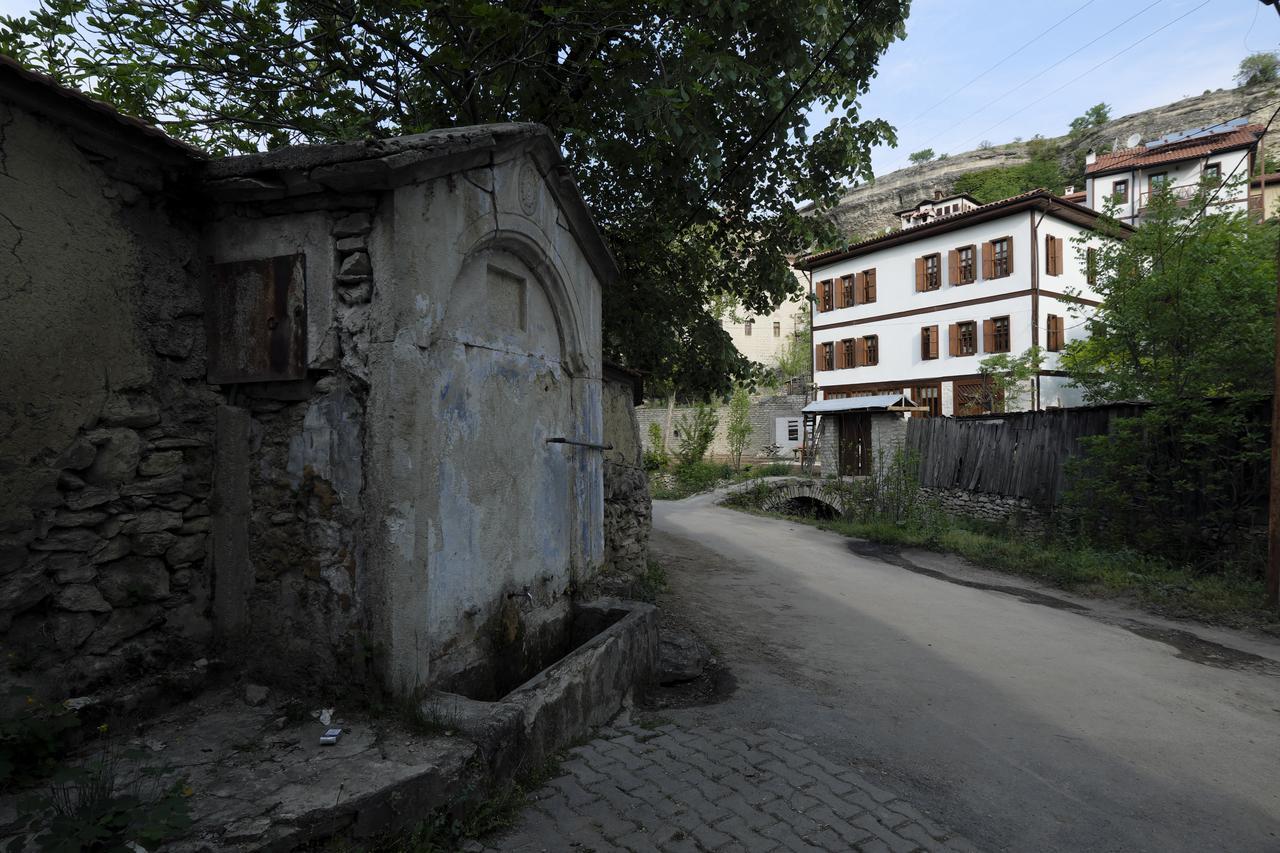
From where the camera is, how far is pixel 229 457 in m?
3.77

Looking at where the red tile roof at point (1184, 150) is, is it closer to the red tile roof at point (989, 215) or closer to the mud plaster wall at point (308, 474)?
the red tile roof at point (989, 215)

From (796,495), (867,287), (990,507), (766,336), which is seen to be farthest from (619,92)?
(766,336)

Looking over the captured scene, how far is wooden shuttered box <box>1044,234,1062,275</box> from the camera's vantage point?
24672mm

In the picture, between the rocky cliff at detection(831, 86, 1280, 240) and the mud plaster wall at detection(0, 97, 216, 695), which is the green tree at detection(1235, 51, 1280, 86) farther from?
the mud plaster wall at detection(0, 97, 216, 695)

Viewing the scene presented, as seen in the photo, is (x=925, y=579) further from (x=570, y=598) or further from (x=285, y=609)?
(x=285, y=609)

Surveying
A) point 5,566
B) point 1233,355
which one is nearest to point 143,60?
point 5,566

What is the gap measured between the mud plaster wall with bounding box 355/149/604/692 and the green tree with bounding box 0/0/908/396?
193 cm

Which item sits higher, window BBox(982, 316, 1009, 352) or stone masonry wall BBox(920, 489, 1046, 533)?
window BBox(982, 316, 1009, 352)

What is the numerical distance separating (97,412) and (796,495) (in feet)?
59.3

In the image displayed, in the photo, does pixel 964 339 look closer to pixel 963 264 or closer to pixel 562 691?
pixel 963 264

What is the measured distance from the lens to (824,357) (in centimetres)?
3231

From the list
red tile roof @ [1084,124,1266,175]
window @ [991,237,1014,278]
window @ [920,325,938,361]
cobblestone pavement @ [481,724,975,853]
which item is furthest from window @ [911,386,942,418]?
cobblestone pavement @ [481,724,975,853]

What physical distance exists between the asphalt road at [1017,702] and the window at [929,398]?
1896cm

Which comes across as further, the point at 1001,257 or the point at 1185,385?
the point at 1001,257
